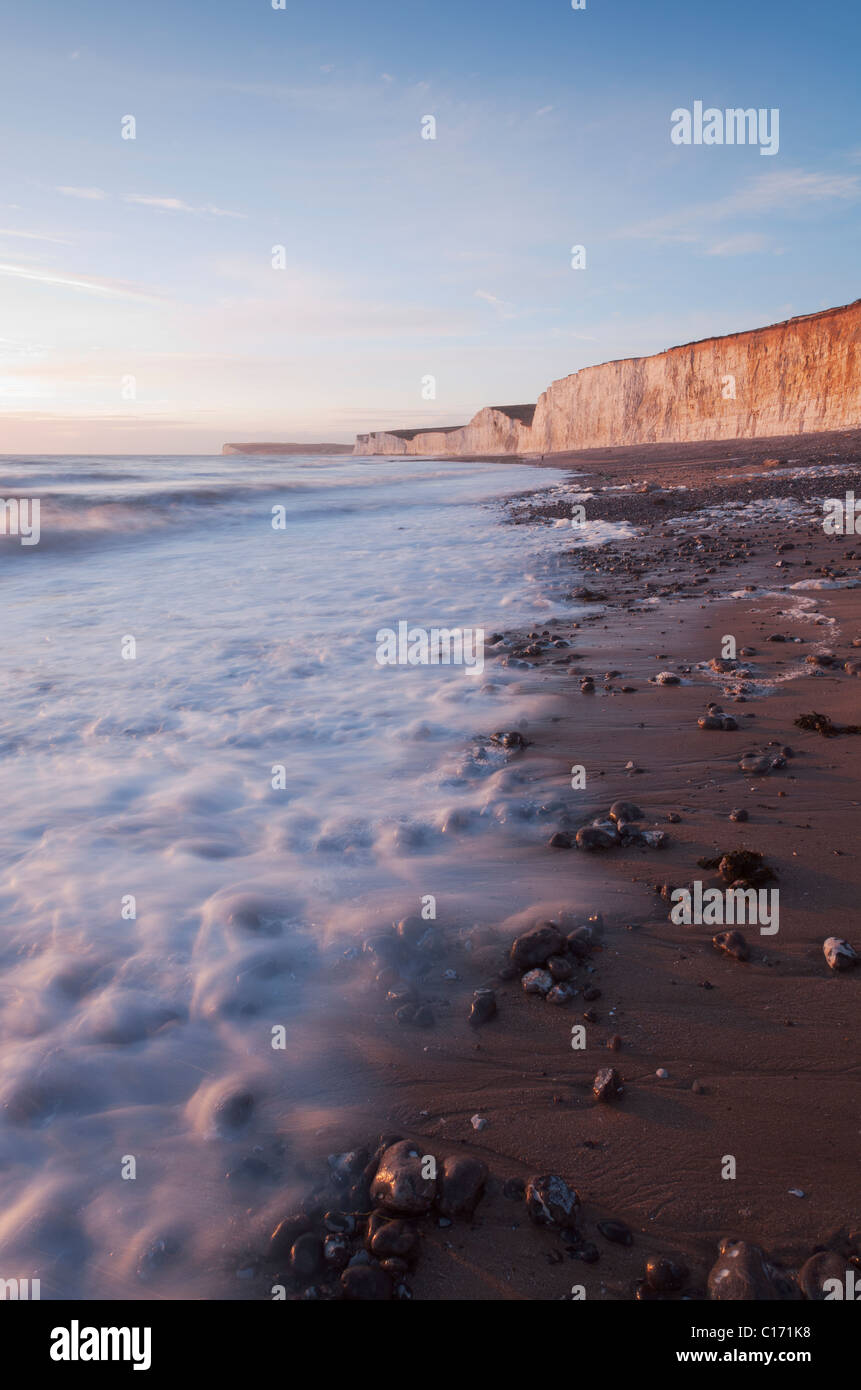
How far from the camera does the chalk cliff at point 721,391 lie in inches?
1422

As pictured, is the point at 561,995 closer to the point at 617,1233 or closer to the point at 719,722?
the point at 617,1233

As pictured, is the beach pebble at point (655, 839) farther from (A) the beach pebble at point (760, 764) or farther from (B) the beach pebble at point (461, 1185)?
(B) the beach pebble at point (461, 1185)

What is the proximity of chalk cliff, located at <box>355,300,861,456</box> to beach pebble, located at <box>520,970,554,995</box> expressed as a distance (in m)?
40.8

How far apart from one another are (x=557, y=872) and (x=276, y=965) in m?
1.35

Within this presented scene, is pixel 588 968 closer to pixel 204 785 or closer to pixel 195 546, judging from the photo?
pixel 204 785

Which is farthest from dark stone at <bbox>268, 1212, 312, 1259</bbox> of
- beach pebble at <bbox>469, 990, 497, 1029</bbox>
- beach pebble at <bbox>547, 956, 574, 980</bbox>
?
beach pebble at <bbox>547, 956, 574, 980</bbox>

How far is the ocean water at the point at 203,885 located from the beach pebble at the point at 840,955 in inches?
52.0

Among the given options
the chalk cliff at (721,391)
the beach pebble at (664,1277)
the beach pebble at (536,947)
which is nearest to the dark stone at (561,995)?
the beach pebble at (536,947)

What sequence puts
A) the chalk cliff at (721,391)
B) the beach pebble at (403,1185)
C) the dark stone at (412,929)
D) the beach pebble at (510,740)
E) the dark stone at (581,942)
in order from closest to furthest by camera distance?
the beach pebble at (403,1185)
the dark stone at (581,942)
the dark stone at (412,929)
the beach pebble at (510,740)
the chalk cliff at (721,391)

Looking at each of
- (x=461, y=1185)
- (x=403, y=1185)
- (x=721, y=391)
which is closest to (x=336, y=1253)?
(x=403, y=1185)

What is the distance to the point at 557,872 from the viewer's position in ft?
10.6

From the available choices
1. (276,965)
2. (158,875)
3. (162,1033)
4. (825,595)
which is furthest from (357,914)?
(825,595)

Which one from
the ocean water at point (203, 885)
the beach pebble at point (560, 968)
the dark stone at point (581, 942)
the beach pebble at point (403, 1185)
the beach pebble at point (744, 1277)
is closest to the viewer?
the beach pebble at point (744, 1277)

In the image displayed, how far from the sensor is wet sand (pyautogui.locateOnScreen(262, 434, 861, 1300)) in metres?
1.78
